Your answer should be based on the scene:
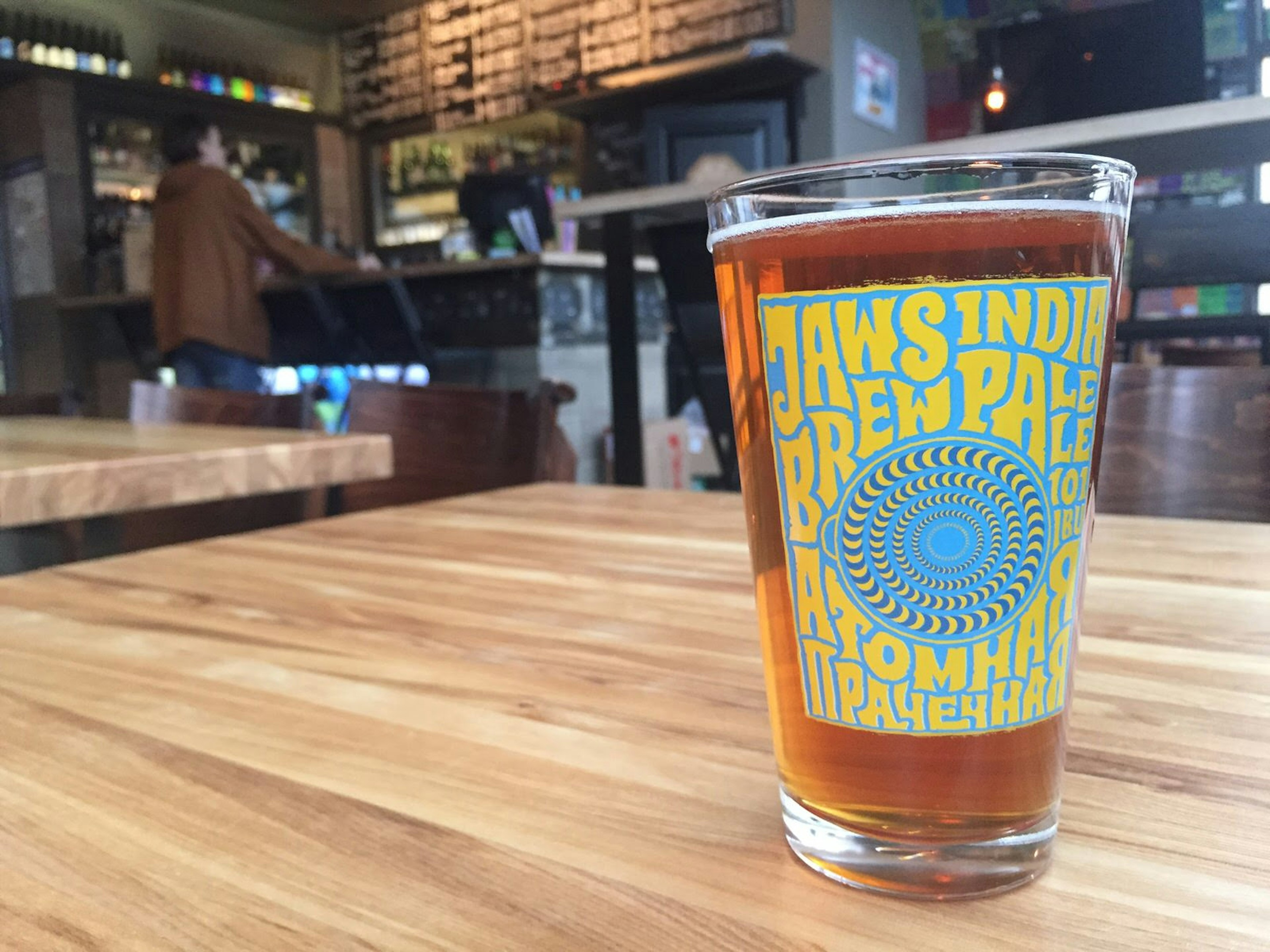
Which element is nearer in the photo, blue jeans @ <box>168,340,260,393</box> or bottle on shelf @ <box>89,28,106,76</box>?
blue jeans @ <box>168,340,260,393</box>

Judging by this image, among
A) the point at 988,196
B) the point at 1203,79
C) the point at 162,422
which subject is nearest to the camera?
the point at 988,196

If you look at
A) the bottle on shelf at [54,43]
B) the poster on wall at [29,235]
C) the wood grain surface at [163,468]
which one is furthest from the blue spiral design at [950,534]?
the bottle on shelf at [54,43]

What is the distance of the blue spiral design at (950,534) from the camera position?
0.73ft

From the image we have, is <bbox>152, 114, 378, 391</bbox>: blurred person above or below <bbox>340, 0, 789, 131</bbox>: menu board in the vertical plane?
below

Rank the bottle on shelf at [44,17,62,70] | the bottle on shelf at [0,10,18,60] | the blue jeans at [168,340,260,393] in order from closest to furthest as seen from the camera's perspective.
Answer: the blue jeans at [168,340,260,393]
the bottle on shelf at [0,10,18,60]
the bottle on shelf at [44,17,62,70]

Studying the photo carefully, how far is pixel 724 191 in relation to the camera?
0.25 m

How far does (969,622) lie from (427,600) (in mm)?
355

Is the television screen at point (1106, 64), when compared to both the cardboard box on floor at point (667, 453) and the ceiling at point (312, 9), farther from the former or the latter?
the ceiling at point (312, 9)

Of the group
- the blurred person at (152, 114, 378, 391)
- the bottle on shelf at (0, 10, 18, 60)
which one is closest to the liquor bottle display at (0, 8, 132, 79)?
the bottle on shelf at (0, 10, 18, 60)

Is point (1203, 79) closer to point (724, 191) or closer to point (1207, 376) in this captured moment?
point (1207, 376)

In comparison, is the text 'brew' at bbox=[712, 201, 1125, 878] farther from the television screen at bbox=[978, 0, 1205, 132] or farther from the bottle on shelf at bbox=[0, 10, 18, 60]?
the bottle on shelf at bbox=[0, 10, 18, 60]

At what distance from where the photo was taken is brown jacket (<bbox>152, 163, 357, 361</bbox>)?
12.2 ft

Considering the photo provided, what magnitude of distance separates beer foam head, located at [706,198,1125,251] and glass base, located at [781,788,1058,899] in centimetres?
13

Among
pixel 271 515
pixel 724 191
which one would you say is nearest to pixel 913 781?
pixel 724 191
